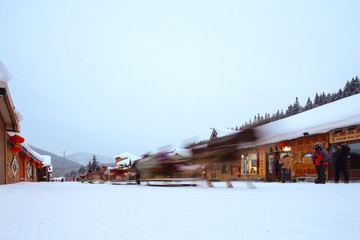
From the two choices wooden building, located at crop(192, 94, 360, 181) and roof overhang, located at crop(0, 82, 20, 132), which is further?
wooden building, located at crop(192, 94, 360, 181)

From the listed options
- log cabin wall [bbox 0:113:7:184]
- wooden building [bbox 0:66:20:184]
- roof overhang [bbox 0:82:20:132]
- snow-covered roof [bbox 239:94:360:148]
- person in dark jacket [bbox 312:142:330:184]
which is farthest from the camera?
snow-covered roof [bbox 239:94:360:148]

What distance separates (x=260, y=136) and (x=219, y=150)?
3.84 ft

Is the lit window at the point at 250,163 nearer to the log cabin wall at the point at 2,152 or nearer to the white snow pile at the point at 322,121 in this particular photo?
the white snow pile at the point at 322,121

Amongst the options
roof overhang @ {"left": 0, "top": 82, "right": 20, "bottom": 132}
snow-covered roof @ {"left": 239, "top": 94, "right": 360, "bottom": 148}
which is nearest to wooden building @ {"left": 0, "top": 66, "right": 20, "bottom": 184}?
roof overhang @ {"left": 0, "top": 82, "right": 20, "bottom": 132}

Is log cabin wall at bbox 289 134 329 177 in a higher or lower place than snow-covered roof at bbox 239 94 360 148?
lower

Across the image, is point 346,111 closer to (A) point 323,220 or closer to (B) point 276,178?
(B) point 276,178

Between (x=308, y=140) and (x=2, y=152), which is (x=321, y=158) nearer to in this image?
(x=308, y=140)

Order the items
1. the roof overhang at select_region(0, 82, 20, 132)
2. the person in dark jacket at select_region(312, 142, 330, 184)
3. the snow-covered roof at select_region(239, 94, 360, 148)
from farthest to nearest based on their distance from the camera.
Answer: the snow-covered roof at select_region(239, 94, 360, 148)
the person in dark jacket at select_region(312, 142, 330, 184)
the roof overhang at select_region(0, 82, 20, 132)

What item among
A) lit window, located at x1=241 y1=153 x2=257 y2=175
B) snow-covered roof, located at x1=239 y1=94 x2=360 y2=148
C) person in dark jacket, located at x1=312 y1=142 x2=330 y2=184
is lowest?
lit window, located at x1=241 y1=153 x2=257 y2=175

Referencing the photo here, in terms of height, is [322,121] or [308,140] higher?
[322,121]

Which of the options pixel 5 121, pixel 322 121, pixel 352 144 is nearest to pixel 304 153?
pixel 322 121

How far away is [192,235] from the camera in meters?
1.88

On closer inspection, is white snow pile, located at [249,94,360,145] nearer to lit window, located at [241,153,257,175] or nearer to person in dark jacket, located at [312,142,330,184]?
person in dark jacket, located at [312,142,330,184]

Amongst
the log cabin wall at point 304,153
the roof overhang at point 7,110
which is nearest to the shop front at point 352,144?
the log cabin wall at point 304,153
